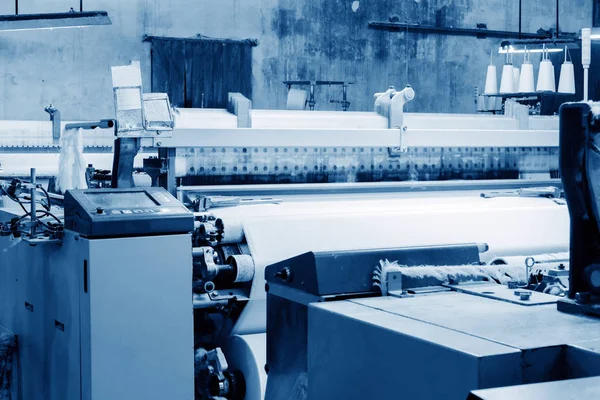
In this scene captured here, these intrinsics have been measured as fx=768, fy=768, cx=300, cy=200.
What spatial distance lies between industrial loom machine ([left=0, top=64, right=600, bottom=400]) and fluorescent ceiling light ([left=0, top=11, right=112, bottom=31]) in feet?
3.15

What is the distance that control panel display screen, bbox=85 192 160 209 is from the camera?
280cm

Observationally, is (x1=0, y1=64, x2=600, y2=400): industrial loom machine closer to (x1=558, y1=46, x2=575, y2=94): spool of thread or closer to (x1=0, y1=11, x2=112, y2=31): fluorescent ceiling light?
(x1=558, y1=46, x2=575, y2=94): spool of thread

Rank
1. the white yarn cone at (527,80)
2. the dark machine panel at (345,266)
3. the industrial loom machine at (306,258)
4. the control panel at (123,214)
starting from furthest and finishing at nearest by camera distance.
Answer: the white yarn cone at (527,80) < the control panel at (123,214) < the dark machine panel at (345,266) < the industrial loom machine at (306,258)

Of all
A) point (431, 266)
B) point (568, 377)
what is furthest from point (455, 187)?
point (568, 377)

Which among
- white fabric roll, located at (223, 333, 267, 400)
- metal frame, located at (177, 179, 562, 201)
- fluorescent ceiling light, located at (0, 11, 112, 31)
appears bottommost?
white fabric roll, located at (223, 333, 267, 400)

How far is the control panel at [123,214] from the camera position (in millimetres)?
2658

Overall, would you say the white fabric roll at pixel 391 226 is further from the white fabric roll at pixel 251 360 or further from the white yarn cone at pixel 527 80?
the white yarn cone at pixel 527 80

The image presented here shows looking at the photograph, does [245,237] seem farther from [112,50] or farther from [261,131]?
[112,50]

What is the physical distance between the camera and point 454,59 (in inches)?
423

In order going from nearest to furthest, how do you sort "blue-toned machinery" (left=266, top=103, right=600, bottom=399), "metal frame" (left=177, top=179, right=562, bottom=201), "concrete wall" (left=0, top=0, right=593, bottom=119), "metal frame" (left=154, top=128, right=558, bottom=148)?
"blue-toned machinery" (left=266, top=103, right=600, bottom=399)
"metal frame" (left=154, top=128, right=558, bottom=148)
"metal frame" (left=177, top=179, right=562, bottom=201)
"concrete wall" (left=0, top=0, right=593, bottom=119)

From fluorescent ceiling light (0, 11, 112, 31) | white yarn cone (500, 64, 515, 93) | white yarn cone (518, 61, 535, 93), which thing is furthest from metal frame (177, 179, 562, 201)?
fluorescent ceiling light (0, 11, 112, 31)

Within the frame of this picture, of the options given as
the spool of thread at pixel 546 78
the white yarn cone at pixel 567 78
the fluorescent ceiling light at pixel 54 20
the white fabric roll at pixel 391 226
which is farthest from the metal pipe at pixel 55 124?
the white yarn cone at pixel 567 78

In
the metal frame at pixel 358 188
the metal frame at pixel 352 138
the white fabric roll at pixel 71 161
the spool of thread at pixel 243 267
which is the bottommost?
the spool of thread at pixel 243 267

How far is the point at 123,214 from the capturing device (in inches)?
107
